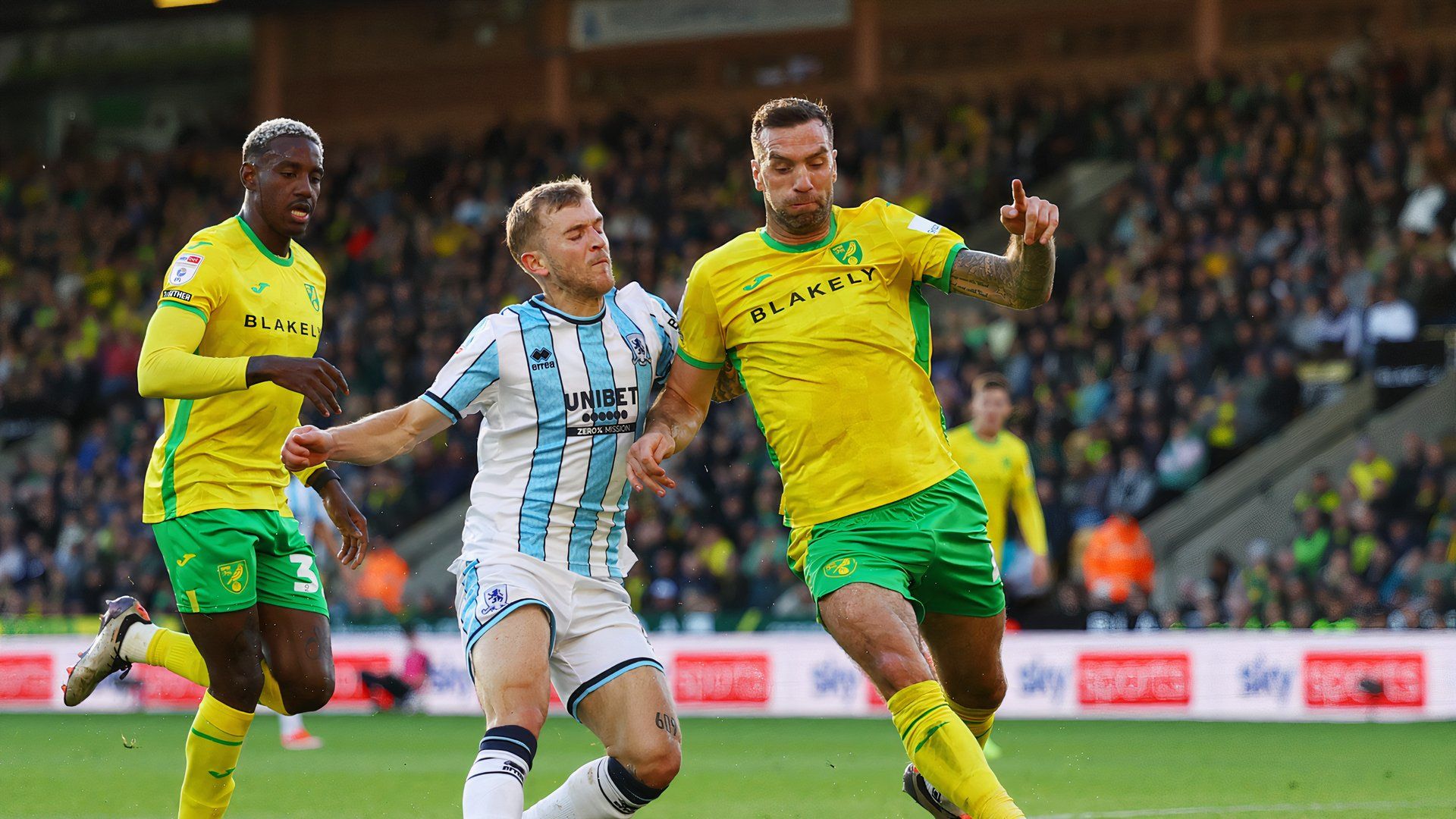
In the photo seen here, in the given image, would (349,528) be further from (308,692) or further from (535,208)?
(535,208)

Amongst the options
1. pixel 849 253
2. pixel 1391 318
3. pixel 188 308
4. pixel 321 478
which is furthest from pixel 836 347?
pixel 1391 318

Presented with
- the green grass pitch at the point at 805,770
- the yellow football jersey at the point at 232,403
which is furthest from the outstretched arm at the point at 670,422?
the green grass pitch at the point at 805,770

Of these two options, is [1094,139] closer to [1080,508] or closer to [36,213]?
[1080,508]

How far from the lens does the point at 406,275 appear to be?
86.0ft

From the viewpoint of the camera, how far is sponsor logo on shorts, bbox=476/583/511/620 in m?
6.07

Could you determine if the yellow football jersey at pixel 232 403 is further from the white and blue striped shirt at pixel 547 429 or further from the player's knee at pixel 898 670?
the player's knee at pixel 898 670

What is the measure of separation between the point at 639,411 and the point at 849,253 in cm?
95

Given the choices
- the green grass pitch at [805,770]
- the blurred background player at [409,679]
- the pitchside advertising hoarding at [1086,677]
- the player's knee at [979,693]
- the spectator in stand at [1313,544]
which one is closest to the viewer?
the player's knee at [979,693]

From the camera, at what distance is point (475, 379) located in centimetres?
621

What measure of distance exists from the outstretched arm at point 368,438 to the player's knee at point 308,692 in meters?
1.37

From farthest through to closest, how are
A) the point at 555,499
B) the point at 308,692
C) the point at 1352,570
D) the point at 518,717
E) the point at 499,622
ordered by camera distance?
the point at 1352,570 → the point at 308,692 → the point at 555,499 → the point at 499,622 → the point at 518,717

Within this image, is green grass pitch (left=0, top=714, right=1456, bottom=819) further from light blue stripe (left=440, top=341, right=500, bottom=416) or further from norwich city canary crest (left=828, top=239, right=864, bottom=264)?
light blue stripe (left=440, top=341, right=500, bottom=416)

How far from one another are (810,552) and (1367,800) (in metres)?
4.22

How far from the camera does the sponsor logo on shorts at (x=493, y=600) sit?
607 cm
